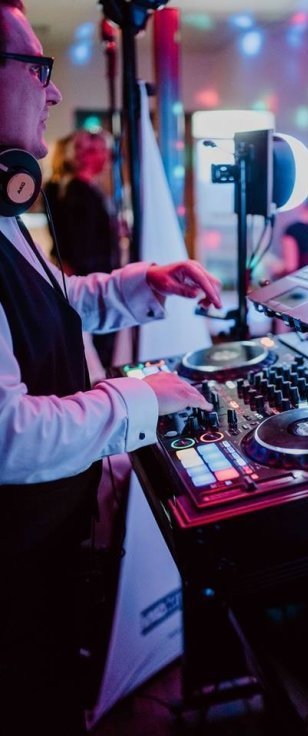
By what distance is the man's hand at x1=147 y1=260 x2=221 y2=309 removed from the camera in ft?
3.97

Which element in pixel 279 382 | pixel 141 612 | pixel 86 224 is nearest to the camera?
pixel 279 382

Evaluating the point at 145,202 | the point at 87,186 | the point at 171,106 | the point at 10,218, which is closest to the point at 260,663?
the point at 10,218

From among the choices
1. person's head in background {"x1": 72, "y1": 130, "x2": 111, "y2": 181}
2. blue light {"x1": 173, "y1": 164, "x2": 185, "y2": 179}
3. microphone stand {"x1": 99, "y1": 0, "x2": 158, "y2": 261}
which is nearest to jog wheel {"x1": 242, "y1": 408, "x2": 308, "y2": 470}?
microphone stand {"x1": 99, "y1": 0, "x2": 158, "y2": 261}

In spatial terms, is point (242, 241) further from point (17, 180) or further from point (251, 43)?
point (251, 43)

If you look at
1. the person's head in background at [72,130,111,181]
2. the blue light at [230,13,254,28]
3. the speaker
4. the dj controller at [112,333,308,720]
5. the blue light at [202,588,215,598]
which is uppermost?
the blue light at [230,13,254,28]

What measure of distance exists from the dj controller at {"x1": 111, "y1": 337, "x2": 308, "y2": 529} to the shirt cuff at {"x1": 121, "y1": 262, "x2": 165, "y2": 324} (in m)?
0.16

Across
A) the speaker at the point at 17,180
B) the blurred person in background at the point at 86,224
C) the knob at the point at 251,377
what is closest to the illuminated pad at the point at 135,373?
Result: the knob at the point at 251,377

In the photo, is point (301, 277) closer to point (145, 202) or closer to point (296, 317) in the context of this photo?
point (296, 317)

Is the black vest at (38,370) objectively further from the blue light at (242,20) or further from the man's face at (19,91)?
the blue light at (242,20)

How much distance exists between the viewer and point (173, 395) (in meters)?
0.91

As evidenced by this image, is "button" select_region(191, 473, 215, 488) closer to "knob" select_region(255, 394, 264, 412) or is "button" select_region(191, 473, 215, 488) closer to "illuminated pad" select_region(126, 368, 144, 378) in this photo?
"knob" select_region(255, 394, 264, 412)

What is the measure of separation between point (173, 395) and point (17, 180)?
0.41m

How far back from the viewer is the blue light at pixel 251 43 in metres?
5.40

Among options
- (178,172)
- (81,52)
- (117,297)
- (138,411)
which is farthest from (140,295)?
(81,52)
